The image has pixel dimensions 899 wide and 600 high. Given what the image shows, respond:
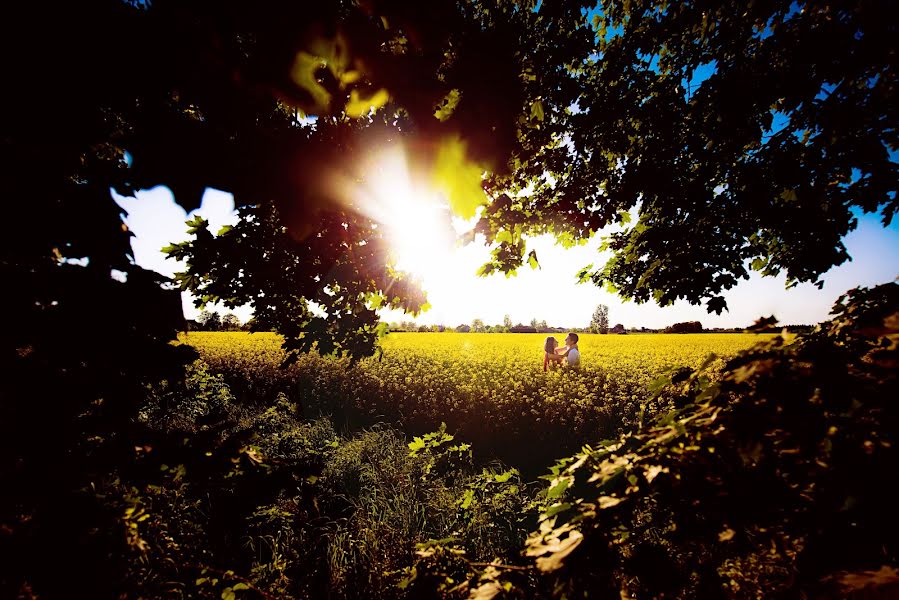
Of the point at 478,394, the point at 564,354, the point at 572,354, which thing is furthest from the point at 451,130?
the point at 564,354

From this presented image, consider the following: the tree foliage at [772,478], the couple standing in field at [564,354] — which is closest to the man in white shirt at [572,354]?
the couple standing in field at [564,354]

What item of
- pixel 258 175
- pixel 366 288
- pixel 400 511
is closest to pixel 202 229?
pixel 366 288

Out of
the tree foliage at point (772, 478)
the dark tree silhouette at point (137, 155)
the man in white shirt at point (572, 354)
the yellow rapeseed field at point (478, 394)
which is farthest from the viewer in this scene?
the man in white shirt at point (572, 354)

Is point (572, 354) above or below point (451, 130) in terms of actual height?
below

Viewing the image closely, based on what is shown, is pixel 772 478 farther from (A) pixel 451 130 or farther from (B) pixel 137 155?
(B) pixel 137 155

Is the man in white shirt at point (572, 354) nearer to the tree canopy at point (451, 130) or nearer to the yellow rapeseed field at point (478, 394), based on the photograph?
the yellow rapeseed field at point (478, 394)

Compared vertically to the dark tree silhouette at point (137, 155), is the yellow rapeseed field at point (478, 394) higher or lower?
lower

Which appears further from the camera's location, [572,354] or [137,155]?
[572,354]

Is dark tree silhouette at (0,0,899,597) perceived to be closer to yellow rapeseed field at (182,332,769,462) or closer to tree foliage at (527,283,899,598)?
tree foliage at (527,283,899,598)

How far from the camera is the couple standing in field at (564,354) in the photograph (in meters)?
12.0

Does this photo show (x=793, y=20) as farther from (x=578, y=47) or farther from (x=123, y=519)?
→ (x=123, y=519)

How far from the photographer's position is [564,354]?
13047 millimetres

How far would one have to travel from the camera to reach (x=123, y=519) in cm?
133

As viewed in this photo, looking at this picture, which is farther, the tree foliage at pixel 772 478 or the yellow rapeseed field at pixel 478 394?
the yellow rapeseed field at pixel 478 394
